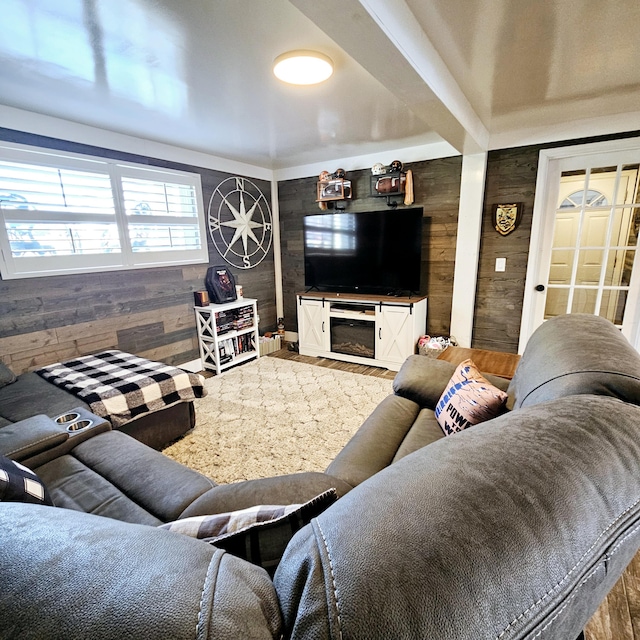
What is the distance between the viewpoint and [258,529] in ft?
2.27

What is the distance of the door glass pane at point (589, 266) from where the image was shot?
309 centimetres

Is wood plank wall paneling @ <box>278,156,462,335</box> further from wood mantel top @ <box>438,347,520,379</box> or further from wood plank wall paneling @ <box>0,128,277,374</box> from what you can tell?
wood plank wall paneling @ <box>0,128,277,374</box>

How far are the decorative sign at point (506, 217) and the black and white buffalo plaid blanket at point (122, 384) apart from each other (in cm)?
316

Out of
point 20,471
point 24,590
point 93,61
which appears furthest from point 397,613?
point 93,61

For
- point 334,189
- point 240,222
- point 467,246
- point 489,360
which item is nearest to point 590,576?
point 489,360

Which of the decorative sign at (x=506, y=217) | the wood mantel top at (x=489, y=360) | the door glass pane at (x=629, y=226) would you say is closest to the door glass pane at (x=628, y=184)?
the door glass pane at (x=629, y=226)

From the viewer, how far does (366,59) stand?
150 centimetres

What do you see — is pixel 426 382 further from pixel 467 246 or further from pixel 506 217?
pixel 506 217

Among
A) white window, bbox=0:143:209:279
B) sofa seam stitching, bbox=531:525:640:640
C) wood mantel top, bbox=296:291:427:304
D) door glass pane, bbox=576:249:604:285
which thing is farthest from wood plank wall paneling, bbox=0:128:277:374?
door glass pane, bbox=576:249:604:285

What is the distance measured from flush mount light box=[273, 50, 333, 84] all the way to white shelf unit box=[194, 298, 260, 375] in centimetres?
243

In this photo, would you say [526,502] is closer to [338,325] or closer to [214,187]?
[338,325]

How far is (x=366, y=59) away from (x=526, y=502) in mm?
1753

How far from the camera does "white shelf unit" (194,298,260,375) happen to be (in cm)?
382

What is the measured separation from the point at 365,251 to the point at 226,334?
1.90 meters
